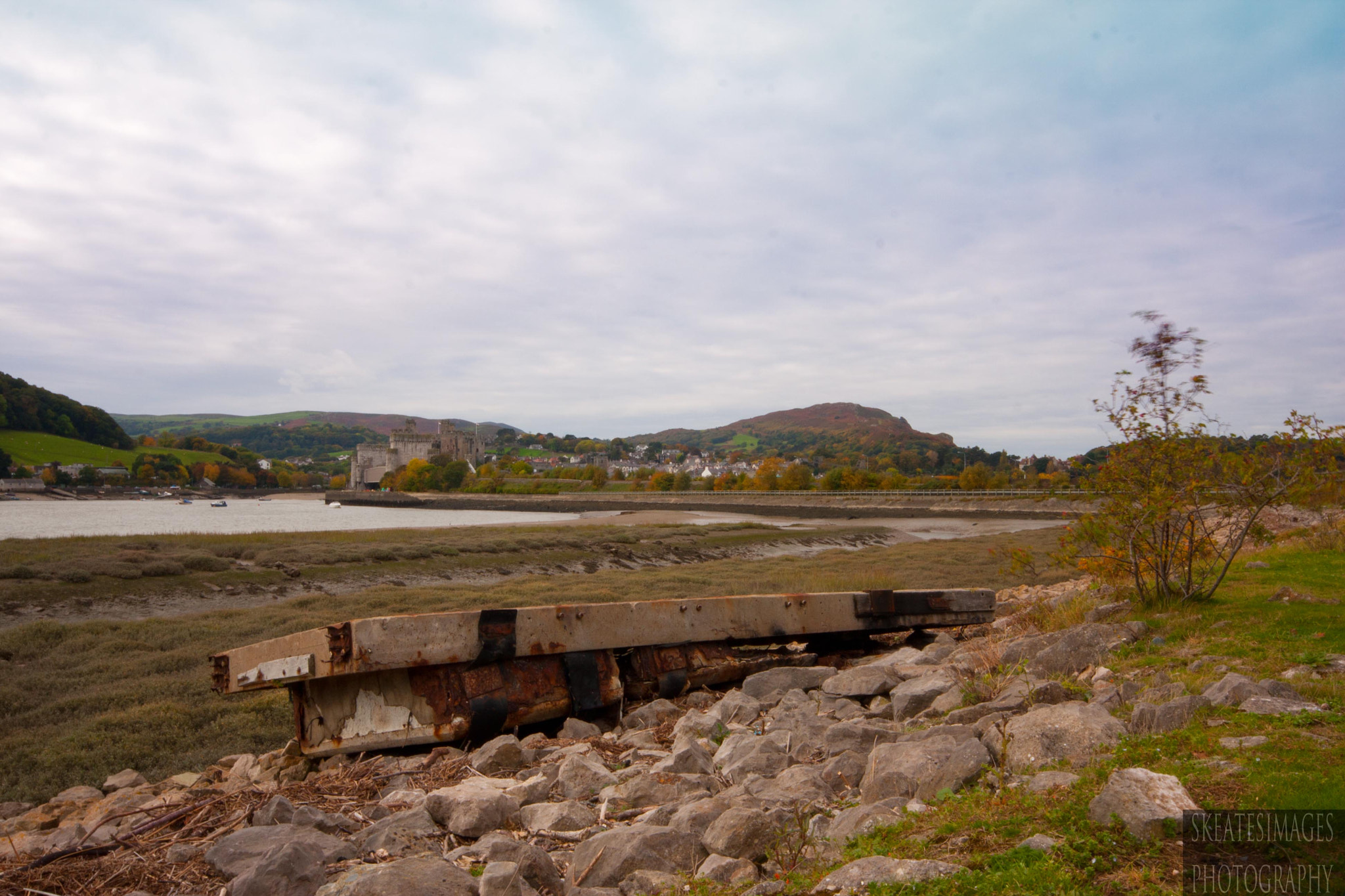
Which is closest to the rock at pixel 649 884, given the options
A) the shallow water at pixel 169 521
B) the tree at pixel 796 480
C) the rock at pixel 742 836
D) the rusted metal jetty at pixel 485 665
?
the rock at pixel 742 836

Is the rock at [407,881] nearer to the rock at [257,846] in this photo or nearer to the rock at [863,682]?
the rock at [257,846]

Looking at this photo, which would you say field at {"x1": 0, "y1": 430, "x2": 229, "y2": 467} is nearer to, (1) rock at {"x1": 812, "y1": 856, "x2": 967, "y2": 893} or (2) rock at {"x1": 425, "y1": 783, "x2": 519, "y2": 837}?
(2) rock at {"x1": 425, "y1": 783, "x2": 519, "y2": 837}

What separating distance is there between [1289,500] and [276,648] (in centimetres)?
1055

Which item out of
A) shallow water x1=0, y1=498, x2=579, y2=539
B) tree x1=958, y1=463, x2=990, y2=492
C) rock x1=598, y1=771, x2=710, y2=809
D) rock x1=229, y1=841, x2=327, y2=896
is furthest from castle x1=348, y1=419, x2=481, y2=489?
rock x1=229, y1=841, x2=327, y2=896

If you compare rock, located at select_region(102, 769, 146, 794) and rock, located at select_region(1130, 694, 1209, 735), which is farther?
rock, located at select_region(102, 769, 146, 794)

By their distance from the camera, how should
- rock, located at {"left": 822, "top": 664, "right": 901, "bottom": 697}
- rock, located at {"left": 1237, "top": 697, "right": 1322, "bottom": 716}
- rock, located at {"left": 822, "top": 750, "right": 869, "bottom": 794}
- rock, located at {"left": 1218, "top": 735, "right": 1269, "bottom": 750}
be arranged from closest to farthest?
1. rock, located at {"left": 1218, "top": 735, "right": 1269, "bottom": 750}
2. rock, located at {"left": 1237, "top": 697, "right": 1322, "bottom": 716}
3. rock, located at {"left": 822, "top": 750, "right": 869, "bottom": 794}
4. rock, located at {"left": 822, "top": 664, "right": 901, "bottom": 697}

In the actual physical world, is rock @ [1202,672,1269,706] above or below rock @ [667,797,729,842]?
above

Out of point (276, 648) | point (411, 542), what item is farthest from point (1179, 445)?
point (411, 542)

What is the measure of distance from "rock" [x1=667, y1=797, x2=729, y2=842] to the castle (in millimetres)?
156278

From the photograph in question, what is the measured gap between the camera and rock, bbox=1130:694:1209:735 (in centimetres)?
421

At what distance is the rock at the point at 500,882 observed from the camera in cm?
310

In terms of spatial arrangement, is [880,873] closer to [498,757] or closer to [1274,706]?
[1274,706]

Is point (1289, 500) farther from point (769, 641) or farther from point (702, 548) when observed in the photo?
point (702, 548)

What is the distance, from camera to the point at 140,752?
23.7 ft
